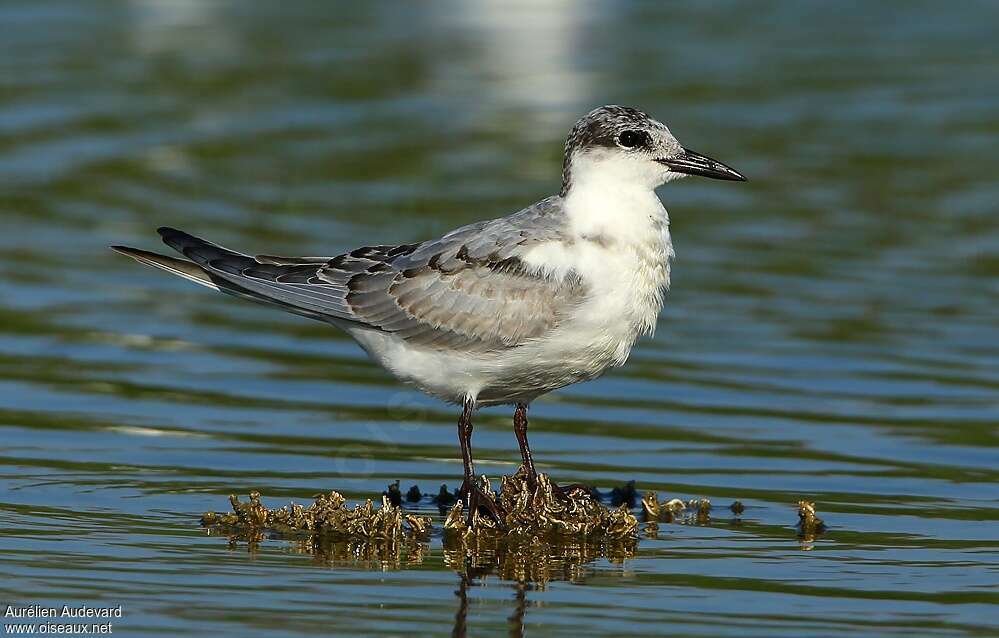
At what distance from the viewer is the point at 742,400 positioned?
11227 mm

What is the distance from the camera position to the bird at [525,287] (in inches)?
344

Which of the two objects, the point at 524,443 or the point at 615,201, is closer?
the point at 615,201

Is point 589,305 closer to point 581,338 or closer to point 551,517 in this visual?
point 581,338

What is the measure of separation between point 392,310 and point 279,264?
0.82m

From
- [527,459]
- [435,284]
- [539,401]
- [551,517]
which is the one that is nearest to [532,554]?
[551,517]

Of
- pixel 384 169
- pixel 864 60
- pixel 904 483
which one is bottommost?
pixel 904 483

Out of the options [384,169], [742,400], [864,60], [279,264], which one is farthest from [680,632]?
[864,60]

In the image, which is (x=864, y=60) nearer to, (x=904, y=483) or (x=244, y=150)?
(x=244, y=150)

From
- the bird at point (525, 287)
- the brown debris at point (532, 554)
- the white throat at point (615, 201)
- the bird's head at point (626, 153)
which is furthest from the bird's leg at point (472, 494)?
the bird's head at point (626, 153)

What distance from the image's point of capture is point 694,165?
30.1 ft

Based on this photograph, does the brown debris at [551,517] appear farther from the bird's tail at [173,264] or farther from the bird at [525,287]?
the bird's tail at [173,264]

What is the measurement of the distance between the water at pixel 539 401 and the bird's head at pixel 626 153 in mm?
1679

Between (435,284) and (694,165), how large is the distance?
4.75 feet

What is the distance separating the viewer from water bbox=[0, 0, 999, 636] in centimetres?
765
